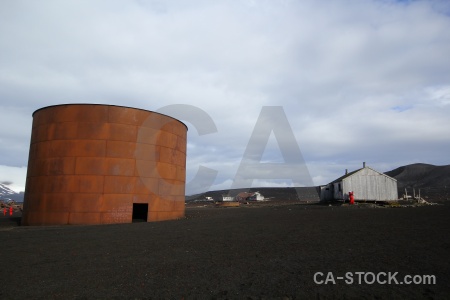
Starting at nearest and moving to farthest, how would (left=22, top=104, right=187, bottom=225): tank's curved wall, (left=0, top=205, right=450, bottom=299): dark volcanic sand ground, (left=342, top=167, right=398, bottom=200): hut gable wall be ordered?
(left=0, top=205, right=450, bottom=299): dark volcanic sand ground
(left=22, top=104, right=187, bottom=225): tank's curved wall
(left=342, top=167, right=398, bottom=200): hut gable wall

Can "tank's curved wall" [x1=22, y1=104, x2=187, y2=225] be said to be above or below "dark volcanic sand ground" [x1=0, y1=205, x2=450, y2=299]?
above

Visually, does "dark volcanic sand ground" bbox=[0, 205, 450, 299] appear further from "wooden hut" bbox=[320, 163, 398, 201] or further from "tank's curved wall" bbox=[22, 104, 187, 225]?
"wooden hut" bbox=[320, 163, 398, 201]

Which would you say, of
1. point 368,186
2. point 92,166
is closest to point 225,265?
point 92,166

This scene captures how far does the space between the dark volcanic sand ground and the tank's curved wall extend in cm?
613

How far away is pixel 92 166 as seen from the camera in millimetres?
17719

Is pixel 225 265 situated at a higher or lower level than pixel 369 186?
lower

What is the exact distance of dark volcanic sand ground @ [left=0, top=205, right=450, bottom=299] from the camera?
5336 mm

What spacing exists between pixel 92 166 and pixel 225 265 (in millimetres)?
13134

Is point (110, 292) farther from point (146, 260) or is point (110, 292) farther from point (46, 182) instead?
point (46, 182)

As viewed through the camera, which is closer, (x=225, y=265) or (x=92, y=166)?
(x=225, y=265)

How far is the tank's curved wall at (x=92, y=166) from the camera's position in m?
17.5

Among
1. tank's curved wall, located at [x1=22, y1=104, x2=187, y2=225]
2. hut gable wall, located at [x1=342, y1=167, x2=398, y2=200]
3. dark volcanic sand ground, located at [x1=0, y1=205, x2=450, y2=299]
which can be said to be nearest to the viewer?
dark volcanic sand ground, located at [x1=0, y1=205, x2=450, y2=299]

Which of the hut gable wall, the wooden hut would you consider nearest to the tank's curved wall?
the wooden hut

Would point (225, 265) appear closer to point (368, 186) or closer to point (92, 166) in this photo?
point (92, 166)
